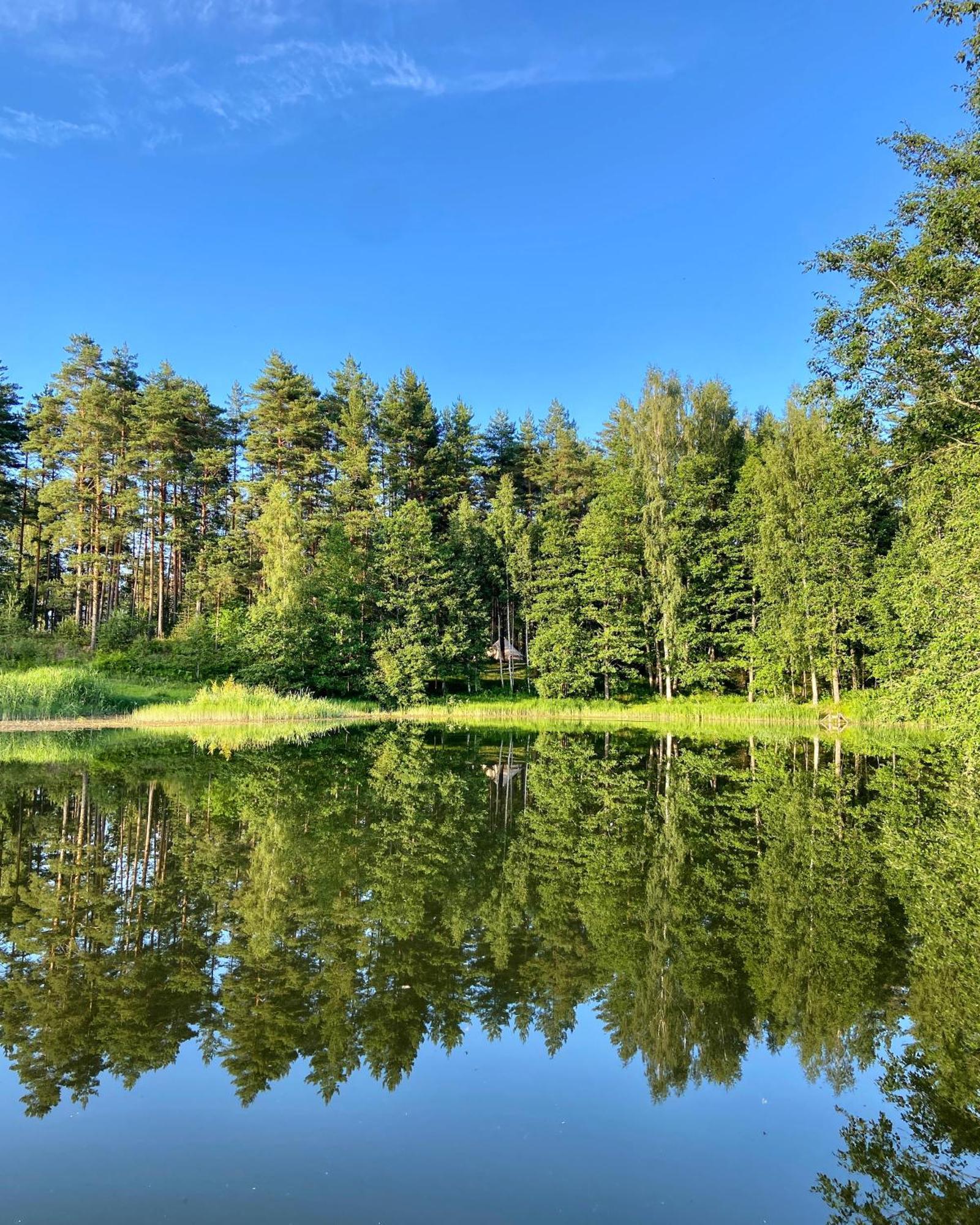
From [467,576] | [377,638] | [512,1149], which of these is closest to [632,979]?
[512,1149]

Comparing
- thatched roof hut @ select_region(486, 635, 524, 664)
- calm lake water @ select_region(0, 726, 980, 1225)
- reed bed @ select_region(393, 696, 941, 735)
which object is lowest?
reed bed @ select_region(393, 696, 941, 735)

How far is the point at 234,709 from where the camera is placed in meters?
30.0

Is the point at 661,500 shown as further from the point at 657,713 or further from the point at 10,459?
the point at 10,459

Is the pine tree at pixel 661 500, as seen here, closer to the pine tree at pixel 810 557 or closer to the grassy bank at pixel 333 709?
the grassy bank at pixel 333 709

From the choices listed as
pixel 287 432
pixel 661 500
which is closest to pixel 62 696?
pixel 287 432

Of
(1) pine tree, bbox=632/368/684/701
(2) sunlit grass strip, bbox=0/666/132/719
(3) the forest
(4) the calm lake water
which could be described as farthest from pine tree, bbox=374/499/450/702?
(4) the calm lake water

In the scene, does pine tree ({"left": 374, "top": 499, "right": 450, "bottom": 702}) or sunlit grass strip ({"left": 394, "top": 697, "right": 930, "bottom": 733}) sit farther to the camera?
pine tree ({"left": 374, "top": 499, "right": 450, "bottom": 702})

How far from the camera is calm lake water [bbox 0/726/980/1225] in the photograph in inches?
144

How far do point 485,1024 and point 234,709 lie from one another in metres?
27.0

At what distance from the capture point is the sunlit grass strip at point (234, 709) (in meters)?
28.3

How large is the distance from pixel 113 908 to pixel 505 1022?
4297 mm

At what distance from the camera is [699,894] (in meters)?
8.13

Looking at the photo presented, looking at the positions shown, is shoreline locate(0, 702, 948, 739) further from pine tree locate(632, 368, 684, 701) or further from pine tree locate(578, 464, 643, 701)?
pine tree locate(632, 368, 684, 701)

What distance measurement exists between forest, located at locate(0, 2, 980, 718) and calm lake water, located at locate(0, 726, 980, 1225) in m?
24.6
